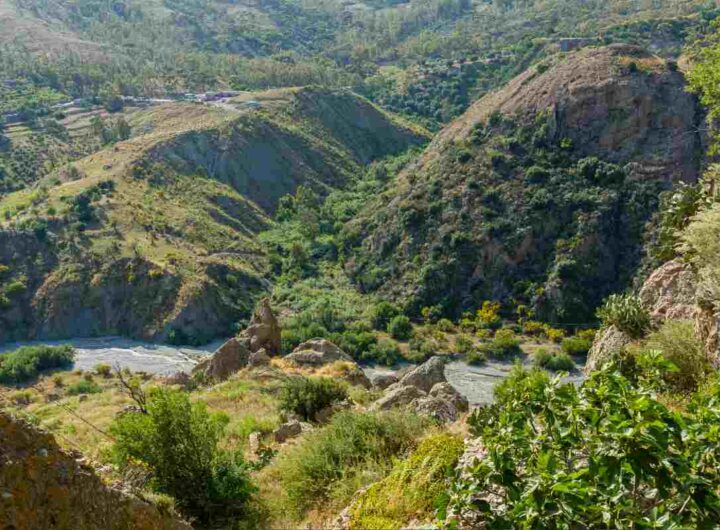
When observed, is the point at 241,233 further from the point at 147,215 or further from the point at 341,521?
the point at 341,521

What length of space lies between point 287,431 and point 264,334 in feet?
38.4

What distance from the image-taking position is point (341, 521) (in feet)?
16.7

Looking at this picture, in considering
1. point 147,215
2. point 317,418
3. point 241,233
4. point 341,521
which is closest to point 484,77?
point 241,233

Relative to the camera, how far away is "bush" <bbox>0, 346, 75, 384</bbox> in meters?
33.2

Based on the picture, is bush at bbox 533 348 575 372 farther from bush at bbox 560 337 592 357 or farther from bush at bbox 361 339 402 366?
bush at bbox 361 339 402 366

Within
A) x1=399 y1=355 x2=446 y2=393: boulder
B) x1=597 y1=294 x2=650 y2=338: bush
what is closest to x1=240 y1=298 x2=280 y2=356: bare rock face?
x1=399 y1=355 x2=446 y2=393: boulder

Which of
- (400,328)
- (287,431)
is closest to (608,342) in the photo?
(287,431)

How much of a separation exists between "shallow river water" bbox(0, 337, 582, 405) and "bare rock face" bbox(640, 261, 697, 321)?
17.4m

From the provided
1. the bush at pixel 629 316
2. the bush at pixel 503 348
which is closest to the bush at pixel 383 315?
the bush at pixel 503 348

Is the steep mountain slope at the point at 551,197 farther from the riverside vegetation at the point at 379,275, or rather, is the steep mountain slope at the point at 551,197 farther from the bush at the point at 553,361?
the bush at the point at 553,361

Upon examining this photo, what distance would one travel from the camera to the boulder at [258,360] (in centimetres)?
1955

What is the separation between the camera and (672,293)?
10.5 meters

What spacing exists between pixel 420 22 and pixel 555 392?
158 meters

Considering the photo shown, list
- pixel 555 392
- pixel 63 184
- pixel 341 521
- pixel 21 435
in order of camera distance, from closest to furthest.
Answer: pixel 555 392
pixel 21 435
pixel 341 521
pixel 63 184
